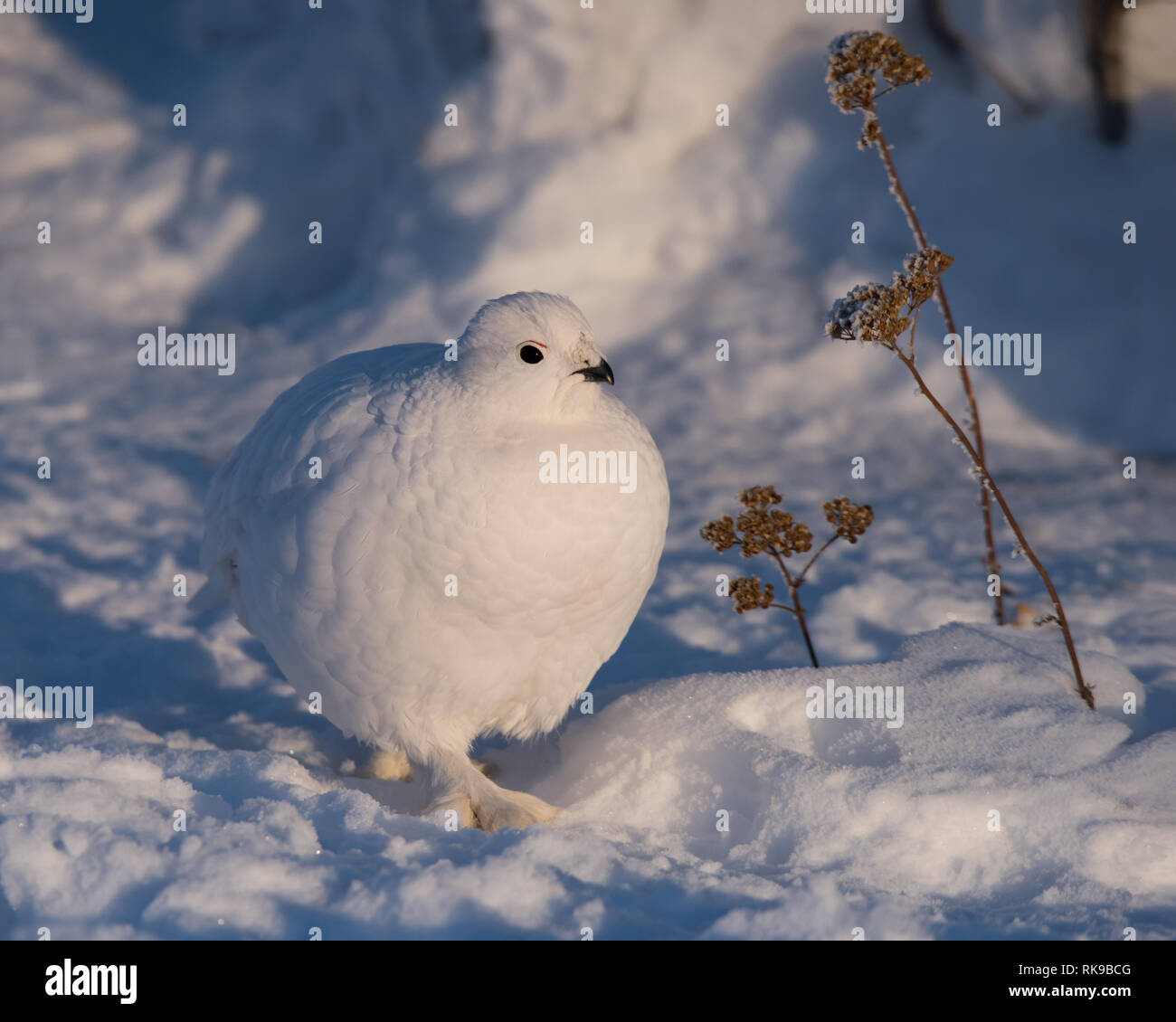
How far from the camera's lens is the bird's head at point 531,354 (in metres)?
2.88

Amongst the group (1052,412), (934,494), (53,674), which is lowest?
(53,674)

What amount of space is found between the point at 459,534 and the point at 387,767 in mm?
1046

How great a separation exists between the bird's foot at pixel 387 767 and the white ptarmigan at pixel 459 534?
0.97ft

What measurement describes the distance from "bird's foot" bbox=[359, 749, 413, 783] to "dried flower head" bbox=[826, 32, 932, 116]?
92.8 inches

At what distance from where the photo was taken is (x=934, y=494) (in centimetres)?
506

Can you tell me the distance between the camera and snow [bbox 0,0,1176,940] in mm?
2623

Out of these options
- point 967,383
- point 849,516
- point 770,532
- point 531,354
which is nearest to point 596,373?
point 531,354

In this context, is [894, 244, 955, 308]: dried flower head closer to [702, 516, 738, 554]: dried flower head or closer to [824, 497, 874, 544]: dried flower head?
[824, 497, 874, 544]: dried flower head

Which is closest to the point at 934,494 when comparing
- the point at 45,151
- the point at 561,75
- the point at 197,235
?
the point at 561,75

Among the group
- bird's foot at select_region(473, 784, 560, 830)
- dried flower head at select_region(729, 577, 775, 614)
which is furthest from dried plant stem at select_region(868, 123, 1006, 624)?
bird's foot at select_region(473, 784, 560, 830)

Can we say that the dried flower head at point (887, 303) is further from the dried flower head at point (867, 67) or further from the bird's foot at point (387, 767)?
the bird's foot at point (387, 767)

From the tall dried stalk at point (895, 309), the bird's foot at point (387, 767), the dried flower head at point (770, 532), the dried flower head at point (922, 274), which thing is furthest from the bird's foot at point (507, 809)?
the dried flower head at point (922, 274)

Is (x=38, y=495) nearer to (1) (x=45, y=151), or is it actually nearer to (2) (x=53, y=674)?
(2) (x=53, y=674)

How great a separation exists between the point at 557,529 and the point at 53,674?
2.11 metres
